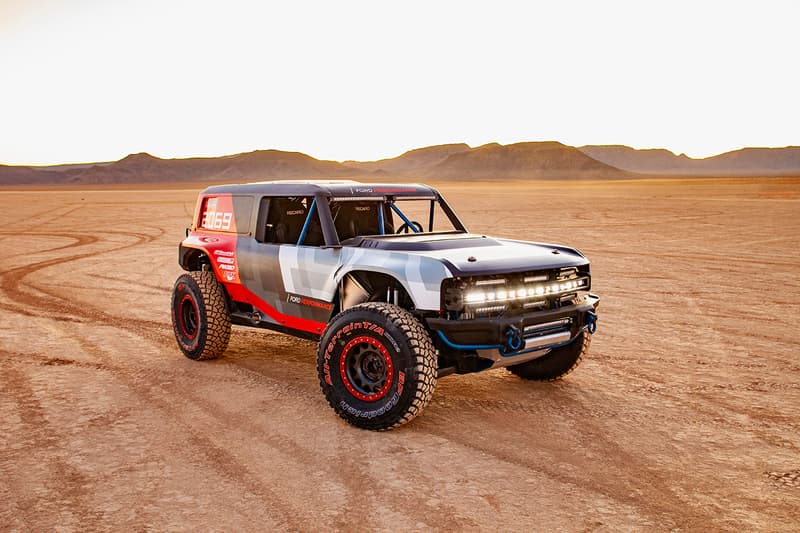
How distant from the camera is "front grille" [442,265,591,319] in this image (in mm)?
5285

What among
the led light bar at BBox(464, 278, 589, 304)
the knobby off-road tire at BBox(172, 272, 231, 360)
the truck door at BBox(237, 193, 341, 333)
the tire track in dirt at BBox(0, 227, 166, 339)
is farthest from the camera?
the tire track in dirt at BBox(0, 227, 166, 339)

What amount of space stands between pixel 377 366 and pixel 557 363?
196 centimetres

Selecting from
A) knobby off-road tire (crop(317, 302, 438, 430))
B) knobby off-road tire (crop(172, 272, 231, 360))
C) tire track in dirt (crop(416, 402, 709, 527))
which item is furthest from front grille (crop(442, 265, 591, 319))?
knobby off-road tire (crop(172, 272, 231, 360))

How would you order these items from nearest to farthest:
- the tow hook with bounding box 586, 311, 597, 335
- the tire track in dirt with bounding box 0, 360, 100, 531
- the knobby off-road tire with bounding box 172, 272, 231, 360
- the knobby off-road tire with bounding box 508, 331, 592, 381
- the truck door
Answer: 1. the tire track in dirt with bounding box 0, 360, 100, 531
2. the tow hook with bounding box 586, 311, 597, 335
3. the truck door
4. the knobby off-road tire with bounding box 508, 331, 592, 381
5. the knobby off-road tire with bounding box 172, 272, 231, 360

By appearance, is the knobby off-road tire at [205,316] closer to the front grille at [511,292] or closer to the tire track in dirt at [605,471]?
the tire track in dirt at [605,471]

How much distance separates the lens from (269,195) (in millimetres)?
6992

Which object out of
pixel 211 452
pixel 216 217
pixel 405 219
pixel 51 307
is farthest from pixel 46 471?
pixel 51 307

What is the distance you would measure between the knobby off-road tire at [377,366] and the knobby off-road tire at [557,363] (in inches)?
70.0

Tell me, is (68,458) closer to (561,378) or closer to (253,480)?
(253,480)

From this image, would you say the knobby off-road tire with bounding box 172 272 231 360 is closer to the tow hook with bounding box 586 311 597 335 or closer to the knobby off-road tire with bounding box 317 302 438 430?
the knobby off-road tire with bounding box 317 302 438 430

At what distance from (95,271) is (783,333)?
12005 millimetres

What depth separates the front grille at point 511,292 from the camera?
5.29m

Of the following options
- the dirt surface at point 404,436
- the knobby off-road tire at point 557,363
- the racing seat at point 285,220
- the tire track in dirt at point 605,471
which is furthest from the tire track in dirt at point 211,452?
the knobby off-road tire at point 557,363

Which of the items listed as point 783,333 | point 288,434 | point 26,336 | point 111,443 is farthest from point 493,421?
point 26,336
